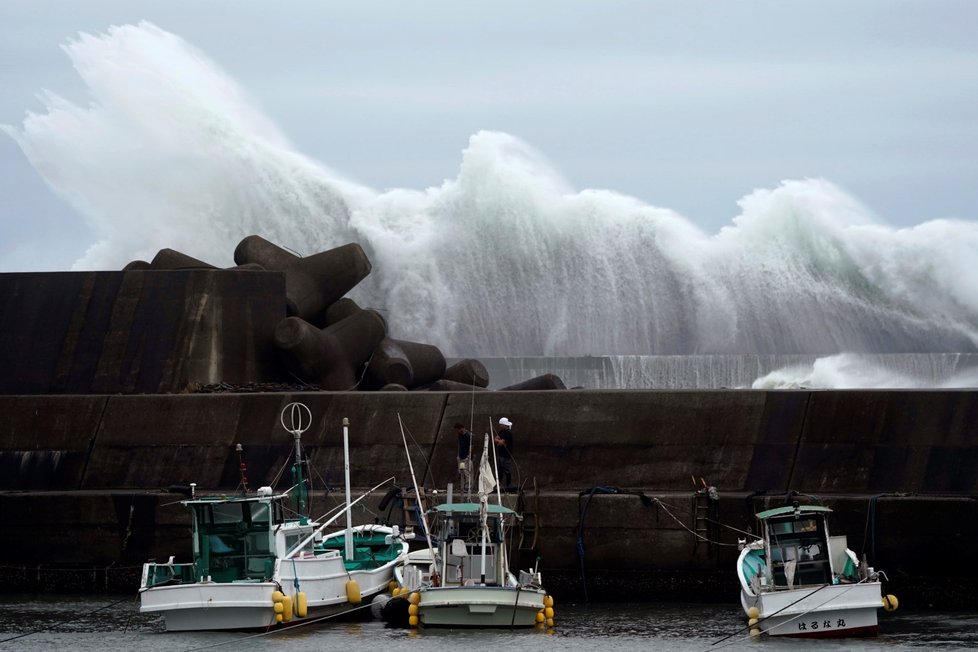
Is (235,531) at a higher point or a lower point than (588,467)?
lower

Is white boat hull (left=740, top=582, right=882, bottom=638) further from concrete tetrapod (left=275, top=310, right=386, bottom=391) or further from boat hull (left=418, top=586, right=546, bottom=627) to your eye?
concrete tetrapod (left=275, top=310, right=386, bottom=391)

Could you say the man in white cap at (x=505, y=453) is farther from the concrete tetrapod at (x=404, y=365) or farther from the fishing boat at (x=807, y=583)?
the concrete tetrapod at (x=404, y=365)

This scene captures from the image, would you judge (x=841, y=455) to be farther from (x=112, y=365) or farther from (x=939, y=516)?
(x=112, y=365)

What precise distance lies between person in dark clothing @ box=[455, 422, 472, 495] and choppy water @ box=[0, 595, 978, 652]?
1.84 m

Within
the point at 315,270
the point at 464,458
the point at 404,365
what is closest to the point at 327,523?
the point at 464,458

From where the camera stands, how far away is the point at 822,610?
17.6 meters

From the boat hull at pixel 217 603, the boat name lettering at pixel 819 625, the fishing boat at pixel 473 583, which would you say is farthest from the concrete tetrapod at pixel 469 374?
the boat name lettering at pixel 819 625

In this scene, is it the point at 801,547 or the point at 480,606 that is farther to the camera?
the point at 480,606

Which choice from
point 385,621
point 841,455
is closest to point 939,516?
point 841,455

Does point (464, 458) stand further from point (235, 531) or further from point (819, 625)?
point (819, 625)

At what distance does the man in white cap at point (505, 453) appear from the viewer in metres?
21.2

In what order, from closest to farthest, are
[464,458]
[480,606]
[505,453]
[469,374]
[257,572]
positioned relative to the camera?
[480,606] < [257,572] < [464,458] < [505,453] < [469,374]

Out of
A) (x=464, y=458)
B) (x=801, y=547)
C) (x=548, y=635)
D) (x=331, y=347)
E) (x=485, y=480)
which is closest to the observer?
(x=548, y=635)

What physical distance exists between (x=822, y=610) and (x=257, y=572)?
6114 mm
